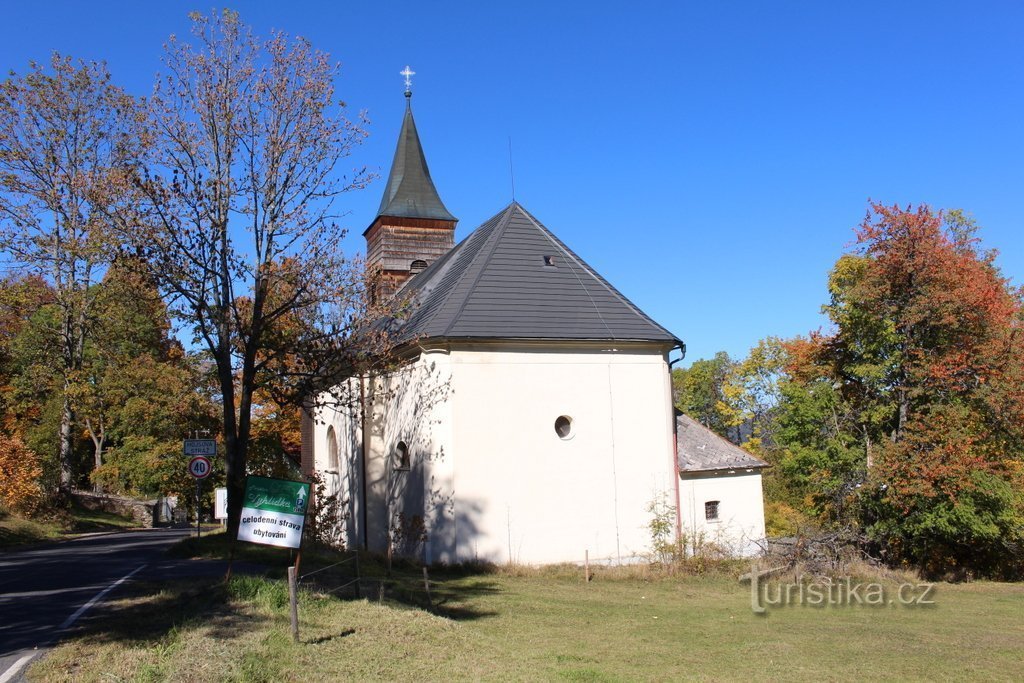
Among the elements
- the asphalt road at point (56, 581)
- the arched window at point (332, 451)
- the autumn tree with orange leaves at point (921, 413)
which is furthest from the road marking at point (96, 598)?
the autumn tree with orange leaves at point (921, 413)

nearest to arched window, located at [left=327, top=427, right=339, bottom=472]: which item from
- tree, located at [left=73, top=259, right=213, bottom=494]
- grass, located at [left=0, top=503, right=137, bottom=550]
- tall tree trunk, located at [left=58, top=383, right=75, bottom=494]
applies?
tree, located at [left=73, top=259, right=213, bottom=494]

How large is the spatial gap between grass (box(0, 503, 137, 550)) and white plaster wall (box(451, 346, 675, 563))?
435 inches

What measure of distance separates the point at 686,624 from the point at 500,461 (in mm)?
7134

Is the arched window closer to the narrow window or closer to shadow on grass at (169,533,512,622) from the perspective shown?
the narrow window

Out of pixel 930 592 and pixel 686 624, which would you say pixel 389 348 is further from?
pixel 930 592

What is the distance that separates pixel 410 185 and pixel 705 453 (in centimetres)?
1715

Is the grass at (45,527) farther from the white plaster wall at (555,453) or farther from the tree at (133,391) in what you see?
the white plaster wall at (555,453)

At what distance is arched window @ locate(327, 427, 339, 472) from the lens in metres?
25.3

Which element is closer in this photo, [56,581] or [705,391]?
[56,581]

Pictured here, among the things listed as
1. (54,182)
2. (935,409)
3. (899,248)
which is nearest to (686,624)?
(935,409)

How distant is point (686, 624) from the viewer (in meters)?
11.4

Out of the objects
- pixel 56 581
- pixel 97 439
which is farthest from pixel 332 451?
pixel 97 439

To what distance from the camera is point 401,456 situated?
19.4m

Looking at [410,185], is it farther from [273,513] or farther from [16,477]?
[273,513]
